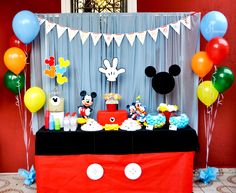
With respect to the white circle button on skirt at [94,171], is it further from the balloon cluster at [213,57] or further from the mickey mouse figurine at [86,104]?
the balloon cluster at [213,57]

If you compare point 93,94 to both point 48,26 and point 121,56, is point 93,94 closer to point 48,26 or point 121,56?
point 121,56

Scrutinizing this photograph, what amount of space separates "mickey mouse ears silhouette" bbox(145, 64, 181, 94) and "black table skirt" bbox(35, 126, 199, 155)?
0.47 meters


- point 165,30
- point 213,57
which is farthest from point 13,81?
point 213,57

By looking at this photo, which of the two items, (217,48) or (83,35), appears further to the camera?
(83,35)

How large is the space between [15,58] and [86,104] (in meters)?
0.89

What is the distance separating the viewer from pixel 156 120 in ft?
11.2

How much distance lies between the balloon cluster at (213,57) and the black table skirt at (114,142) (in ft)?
1.67

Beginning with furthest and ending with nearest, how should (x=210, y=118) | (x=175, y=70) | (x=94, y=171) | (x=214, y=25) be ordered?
(x=210, y=118) → (x=175, y=70) → (x=214, y=25) → (x=94, y=171)

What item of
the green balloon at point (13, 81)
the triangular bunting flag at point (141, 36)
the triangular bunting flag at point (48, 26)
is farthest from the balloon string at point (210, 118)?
the green balloon at point (13, 81)

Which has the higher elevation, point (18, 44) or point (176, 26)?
point (176, 26)

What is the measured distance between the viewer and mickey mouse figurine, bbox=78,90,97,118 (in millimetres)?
3568

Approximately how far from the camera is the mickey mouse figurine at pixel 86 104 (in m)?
3.57

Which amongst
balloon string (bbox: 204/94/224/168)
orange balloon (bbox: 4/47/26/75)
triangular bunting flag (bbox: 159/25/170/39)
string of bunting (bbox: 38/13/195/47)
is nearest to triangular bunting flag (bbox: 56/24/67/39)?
string of bunting (bbox: 38/13/195/47)

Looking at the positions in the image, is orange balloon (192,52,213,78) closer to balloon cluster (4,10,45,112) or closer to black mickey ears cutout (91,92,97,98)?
black mickey ears cutout (91,92,97,98)
